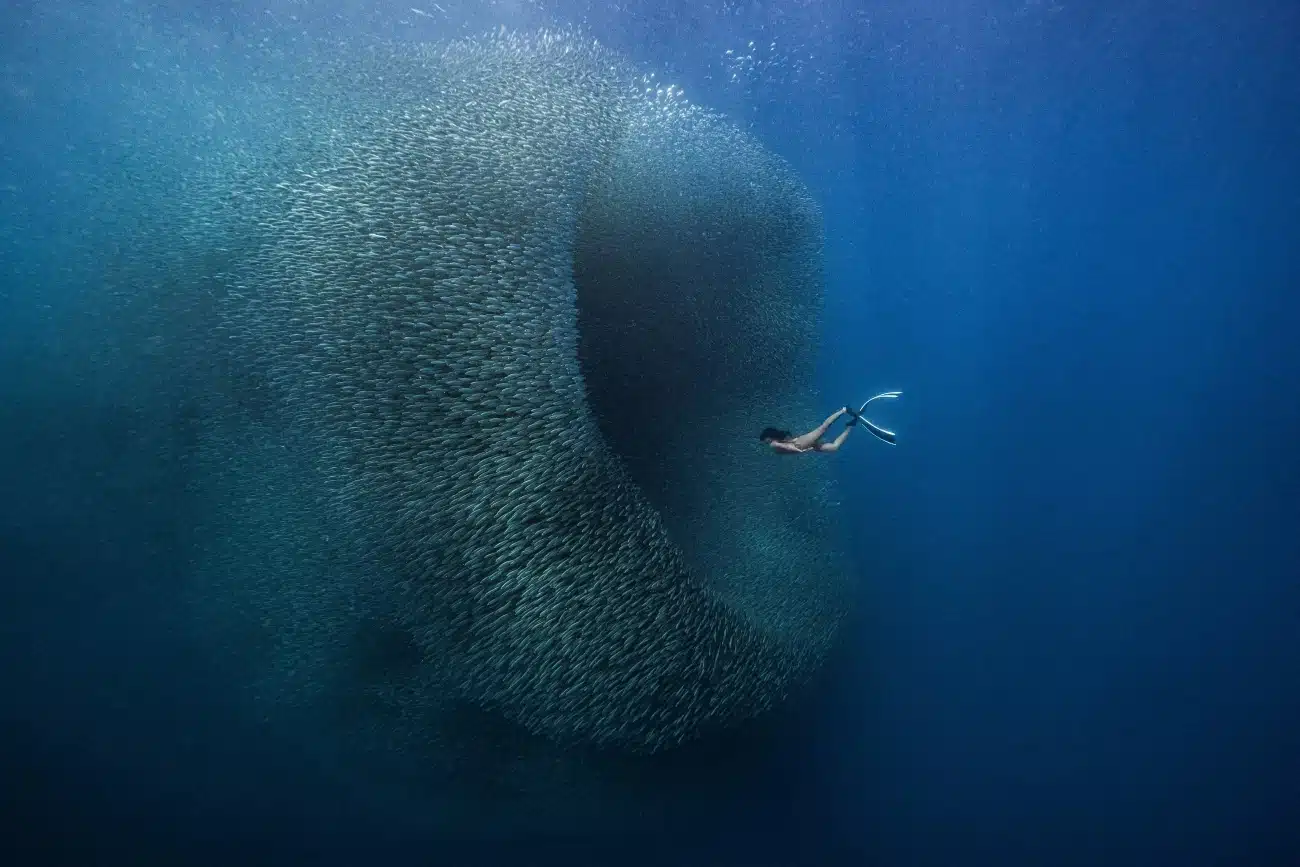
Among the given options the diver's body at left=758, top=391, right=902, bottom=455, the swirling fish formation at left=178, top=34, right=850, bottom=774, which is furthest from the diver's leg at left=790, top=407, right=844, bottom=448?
the swirling fish formation at left=178, top=34, right=850, bottom=774

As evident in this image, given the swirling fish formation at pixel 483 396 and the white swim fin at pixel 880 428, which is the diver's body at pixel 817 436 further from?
the swirling fish formation at pixel 483 396

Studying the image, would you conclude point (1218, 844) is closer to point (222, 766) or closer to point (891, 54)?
point (891, 54)

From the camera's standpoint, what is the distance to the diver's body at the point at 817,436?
7.11 ft

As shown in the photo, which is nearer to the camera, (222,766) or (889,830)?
(222,766)

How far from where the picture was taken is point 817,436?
2.17m

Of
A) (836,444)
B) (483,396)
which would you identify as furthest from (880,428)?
(483,396)

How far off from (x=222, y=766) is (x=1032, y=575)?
2991 millimetres

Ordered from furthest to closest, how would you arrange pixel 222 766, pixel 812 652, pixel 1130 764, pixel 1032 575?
1. pixel 1130 764
2. pixel 1032 575
3. pixel 812 652
4. pixel 222 766

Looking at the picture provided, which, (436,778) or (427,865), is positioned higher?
(436,778)

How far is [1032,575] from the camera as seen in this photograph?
2625mm

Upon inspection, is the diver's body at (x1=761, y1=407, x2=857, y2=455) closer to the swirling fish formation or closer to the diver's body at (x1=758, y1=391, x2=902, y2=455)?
the diver's body at (x1=758, y1=391, x2=902, y2=455)

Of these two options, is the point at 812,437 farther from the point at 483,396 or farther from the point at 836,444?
the point at 483,396

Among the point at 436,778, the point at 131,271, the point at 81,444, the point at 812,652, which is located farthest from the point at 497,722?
the point at 131,271

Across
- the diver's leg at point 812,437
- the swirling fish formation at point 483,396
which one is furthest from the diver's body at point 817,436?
the swirling fish formation at point 483,396
